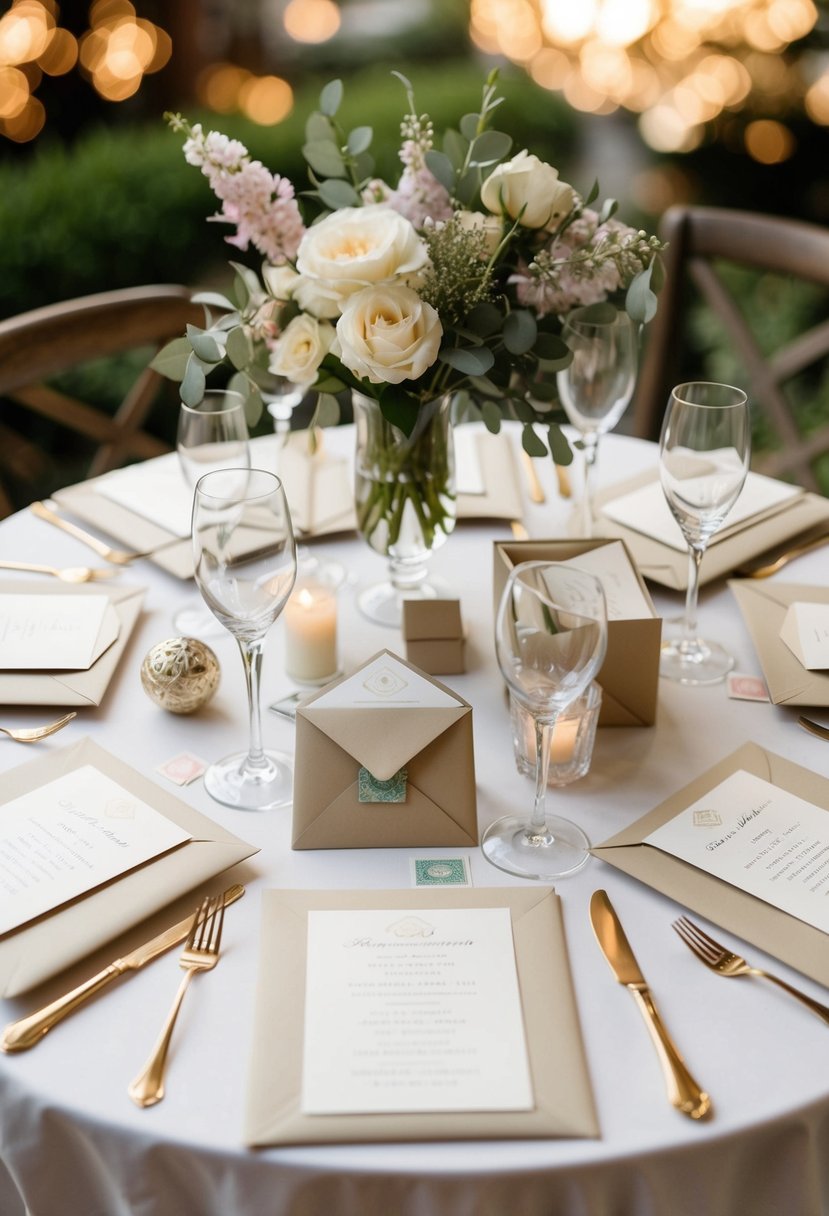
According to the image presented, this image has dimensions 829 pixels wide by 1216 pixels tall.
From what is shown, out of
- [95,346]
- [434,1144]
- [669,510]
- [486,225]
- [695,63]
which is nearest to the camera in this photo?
[434,1144]

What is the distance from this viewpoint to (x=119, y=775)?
3.62 ft

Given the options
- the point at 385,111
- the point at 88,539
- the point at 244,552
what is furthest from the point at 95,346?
the point at 385,111

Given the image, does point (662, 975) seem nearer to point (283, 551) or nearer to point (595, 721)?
point (595, 721)

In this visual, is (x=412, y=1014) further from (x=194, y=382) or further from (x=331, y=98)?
(x=331, y=98)

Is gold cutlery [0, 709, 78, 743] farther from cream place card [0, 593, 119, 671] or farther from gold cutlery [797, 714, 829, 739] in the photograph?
gold cutlery [797, 714, 829, 739]

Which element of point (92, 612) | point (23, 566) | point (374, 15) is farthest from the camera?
point (374, 15)

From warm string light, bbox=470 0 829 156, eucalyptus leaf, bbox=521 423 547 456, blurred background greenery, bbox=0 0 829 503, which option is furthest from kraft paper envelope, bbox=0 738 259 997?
warm string light, bbox=470 0 829 156

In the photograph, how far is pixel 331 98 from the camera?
1.30 meters

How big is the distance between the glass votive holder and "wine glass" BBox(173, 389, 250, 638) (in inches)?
17.5

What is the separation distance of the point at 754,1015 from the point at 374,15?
8937 millimetres

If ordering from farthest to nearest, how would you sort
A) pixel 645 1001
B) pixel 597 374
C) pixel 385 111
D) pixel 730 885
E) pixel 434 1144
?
pixel 385 111 < pixel 597 374 < pixel 730 885 < pixel 645 1001 < pixel 434 1144

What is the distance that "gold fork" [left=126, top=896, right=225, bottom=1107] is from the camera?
2.60 ft

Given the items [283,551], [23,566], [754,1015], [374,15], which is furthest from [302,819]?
[374,15]

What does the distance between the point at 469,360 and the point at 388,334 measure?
91 mm
